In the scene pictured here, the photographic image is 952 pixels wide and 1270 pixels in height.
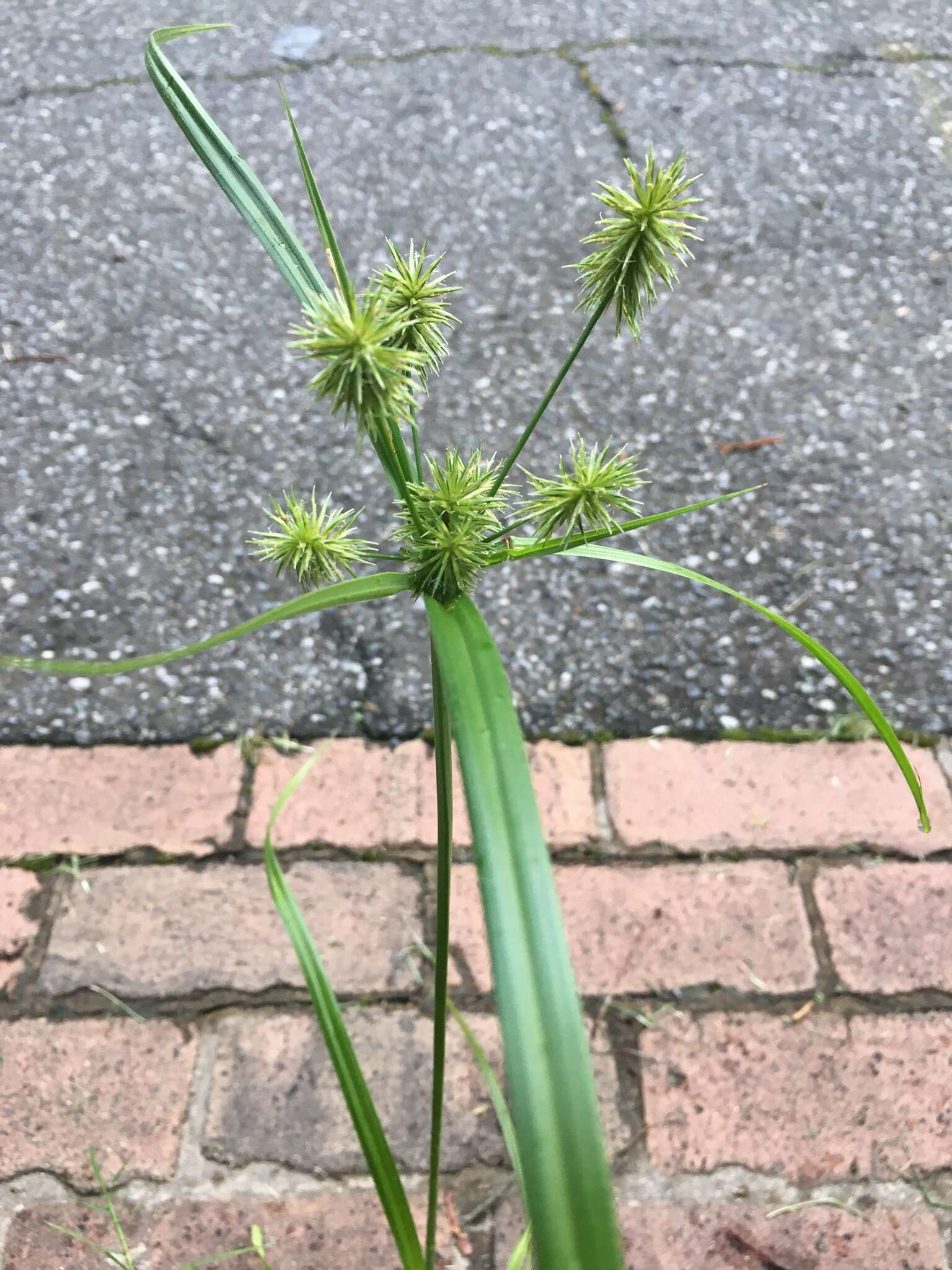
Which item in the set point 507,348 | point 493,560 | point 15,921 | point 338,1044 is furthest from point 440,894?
point 507,348

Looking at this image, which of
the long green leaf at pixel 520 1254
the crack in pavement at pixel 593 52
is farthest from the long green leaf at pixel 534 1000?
the crack in pavement at pixel 593 52

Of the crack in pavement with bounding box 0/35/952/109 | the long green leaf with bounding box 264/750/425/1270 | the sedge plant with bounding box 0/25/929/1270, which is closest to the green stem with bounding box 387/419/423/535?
the sedge plant with bounding box 0/25/929/1270

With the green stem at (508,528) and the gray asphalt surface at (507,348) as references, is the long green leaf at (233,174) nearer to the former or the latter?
the green stem at (508,528)

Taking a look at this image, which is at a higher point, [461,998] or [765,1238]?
[461,998]

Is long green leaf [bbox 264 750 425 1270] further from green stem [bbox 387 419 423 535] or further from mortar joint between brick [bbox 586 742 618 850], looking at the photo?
mortar joint between brick [bbox 586 742 618 850]

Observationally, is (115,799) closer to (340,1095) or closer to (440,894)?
(340,1095)

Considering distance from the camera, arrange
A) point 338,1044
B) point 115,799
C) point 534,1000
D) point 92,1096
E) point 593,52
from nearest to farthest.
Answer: point 534,1000, point 338,1044, point 92,1096, point 115,799, point 593,52

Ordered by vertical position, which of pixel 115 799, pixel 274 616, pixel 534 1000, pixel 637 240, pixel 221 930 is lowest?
pixel 534 1000

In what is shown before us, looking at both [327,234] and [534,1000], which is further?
[327,234]
